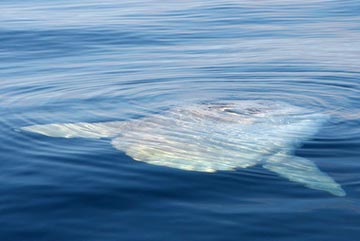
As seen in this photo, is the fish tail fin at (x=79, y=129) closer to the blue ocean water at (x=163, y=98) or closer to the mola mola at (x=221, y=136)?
the mola mola at (x=221, y=136)

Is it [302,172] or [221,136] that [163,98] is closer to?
[221,136]

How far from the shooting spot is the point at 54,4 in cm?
1888

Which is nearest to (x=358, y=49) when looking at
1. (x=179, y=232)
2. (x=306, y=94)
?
(x=306, y=94)

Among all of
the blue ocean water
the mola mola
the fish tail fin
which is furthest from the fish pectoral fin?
the fish tail fin

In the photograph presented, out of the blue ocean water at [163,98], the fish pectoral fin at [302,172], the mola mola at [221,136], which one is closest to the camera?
the blue ocean water at [163,98]

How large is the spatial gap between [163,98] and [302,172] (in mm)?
3304

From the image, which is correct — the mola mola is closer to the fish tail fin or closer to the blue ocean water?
the fish tail fin

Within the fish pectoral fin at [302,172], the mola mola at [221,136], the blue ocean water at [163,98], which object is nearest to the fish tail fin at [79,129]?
the mola mola at [221,136]

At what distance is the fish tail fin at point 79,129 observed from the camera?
23.5ft

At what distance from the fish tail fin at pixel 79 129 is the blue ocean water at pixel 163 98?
0.17m

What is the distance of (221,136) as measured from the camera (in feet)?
23.1

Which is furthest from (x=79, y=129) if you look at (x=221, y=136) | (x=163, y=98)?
(x=163, y=98)

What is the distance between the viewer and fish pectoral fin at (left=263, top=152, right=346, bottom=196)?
561 cm

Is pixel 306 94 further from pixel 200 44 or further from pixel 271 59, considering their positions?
pixel 200 44
